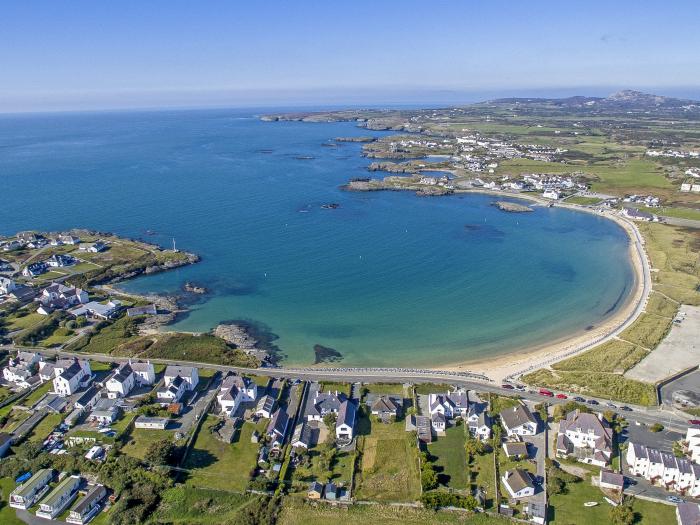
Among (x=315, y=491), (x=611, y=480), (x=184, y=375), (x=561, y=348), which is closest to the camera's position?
(x=315, y=491)

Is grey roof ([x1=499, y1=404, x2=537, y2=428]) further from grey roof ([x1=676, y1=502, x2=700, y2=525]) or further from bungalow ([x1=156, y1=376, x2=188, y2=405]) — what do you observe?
bungalow ([x1=156, y1=376, x2=188, y2=405])

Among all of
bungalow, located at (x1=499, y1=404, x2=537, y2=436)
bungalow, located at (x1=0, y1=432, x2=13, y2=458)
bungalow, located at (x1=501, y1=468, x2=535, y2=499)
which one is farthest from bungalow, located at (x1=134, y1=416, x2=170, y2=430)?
bungalow, located at (x1=499, y1=404, x2=537, y2=436)

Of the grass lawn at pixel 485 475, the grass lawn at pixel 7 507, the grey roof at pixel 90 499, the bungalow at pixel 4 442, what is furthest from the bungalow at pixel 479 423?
the bungalow at pixel 4 442

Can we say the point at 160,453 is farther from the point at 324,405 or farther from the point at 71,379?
the point at 71,379

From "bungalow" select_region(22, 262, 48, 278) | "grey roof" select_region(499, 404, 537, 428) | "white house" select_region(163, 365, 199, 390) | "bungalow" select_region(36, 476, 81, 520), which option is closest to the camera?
"bungalow" select_region(36, 476, 81, 520)

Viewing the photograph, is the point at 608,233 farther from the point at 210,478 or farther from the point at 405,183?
the point at 210,478

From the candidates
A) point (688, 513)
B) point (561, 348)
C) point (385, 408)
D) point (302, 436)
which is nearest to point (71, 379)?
point (302, 436)

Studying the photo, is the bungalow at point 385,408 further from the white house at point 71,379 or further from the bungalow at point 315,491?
the white house at point 71,379
